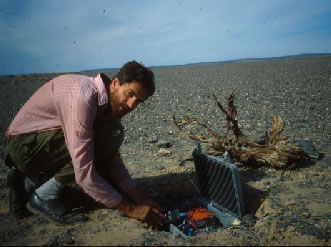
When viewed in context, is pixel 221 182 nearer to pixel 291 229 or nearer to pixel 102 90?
pixel 291 229

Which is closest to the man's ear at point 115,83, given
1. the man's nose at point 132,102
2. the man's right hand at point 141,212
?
the man's nose at point 132,102

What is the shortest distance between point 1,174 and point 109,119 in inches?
86.8

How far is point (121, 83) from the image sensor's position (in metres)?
2.16

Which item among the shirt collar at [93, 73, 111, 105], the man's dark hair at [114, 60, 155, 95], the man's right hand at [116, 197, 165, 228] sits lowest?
the man's right hand at [116, 197, 165, 228]

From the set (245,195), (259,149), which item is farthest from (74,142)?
(259,149)

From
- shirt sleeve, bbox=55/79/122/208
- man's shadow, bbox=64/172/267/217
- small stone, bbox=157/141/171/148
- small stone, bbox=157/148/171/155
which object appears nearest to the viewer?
shirt sleeve, bbox=55/79/122/208

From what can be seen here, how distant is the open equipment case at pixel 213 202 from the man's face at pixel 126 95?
0.87 m

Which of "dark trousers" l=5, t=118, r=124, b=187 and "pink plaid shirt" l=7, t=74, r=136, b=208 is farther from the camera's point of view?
"dark trousers" l=5, t=118, r=124, b=187

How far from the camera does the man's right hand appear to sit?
230 cm

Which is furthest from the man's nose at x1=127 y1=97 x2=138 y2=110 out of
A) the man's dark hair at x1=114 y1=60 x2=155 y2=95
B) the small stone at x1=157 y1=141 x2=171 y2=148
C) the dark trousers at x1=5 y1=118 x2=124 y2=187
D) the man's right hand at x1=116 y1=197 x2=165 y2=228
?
the small stone at x1=157 y1=141 x2=171 y2=148

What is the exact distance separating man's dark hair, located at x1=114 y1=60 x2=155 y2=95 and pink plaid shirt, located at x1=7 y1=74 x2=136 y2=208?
182mm

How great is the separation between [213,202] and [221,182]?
0.36m

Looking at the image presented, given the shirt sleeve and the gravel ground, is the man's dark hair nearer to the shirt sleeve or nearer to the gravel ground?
the shirt sleeve

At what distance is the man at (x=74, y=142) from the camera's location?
2.04 metres
